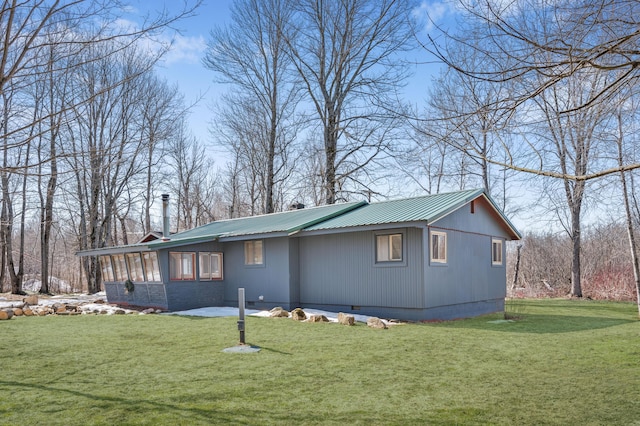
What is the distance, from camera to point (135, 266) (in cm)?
1622

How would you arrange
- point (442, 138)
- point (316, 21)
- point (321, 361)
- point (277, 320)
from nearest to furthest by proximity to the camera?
point (442, 138)
point (321, 361)
point (277, 320)
point (316, 21)

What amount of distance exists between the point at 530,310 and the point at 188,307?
10.3 metres

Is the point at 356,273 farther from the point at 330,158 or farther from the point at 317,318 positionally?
the point at 330,158

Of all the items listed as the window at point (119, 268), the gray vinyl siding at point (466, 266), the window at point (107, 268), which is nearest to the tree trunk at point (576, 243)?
the gray vinyl siding at point (466, 266)

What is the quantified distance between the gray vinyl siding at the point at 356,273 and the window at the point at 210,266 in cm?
319

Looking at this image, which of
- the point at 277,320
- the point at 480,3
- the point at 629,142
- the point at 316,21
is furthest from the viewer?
the point at 316,21

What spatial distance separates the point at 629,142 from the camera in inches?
384

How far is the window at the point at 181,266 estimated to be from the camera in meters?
15.2

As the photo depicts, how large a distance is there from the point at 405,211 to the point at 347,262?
1.97 m

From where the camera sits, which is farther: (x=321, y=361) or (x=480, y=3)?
(x=321, y=361)

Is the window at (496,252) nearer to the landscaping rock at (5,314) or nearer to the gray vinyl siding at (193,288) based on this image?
the gray vinyl siding at (193,288)

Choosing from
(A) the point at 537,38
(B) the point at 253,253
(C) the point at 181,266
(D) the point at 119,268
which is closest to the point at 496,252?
(B) the point at 253,253

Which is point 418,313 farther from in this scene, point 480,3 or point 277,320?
point 480,3

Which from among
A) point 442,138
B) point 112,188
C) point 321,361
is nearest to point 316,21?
point 112,188
